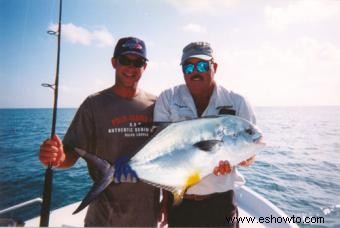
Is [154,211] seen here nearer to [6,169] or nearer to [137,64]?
[137,64]

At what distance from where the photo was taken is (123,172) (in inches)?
75.0

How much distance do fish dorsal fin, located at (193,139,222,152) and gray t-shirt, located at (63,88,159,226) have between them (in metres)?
0.41

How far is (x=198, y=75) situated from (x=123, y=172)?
952mm

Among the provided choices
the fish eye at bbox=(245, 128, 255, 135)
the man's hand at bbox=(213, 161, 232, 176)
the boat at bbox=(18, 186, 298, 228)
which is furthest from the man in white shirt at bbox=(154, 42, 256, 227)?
the boat at bbox=(18, 186, 298, 228)

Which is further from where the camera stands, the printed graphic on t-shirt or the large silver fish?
the printed graphic on t-shirt

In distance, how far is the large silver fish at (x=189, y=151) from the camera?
1.92 metres

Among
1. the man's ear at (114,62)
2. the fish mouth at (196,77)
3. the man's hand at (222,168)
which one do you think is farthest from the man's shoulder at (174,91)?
the man's hand at (222,168)

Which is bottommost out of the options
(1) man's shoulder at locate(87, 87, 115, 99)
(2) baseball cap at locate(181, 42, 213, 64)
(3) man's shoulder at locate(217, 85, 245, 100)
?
(1) man's shoulder at locate(87, 87, 115, 99)

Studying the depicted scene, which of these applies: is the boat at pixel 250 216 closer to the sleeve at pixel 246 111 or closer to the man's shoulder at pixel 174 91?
the sleeve at pixel 246 111

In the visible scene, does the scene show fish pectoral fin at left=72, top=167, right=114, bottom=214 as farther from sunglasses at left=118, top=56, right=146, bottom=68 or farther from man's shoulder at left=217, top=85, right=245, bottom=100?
man's shoulder at left=217, top=85, right=245, bottom=100

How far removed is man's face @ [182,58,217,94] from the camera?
222 cm

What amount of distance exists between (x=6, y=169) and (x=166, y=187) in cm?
1293

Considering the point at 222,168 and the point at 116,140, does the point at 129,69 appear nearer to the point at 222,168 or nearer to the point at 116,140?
the point at 116,140

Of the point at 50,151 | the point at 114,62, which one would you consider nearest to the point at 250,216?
the point at 114,62
